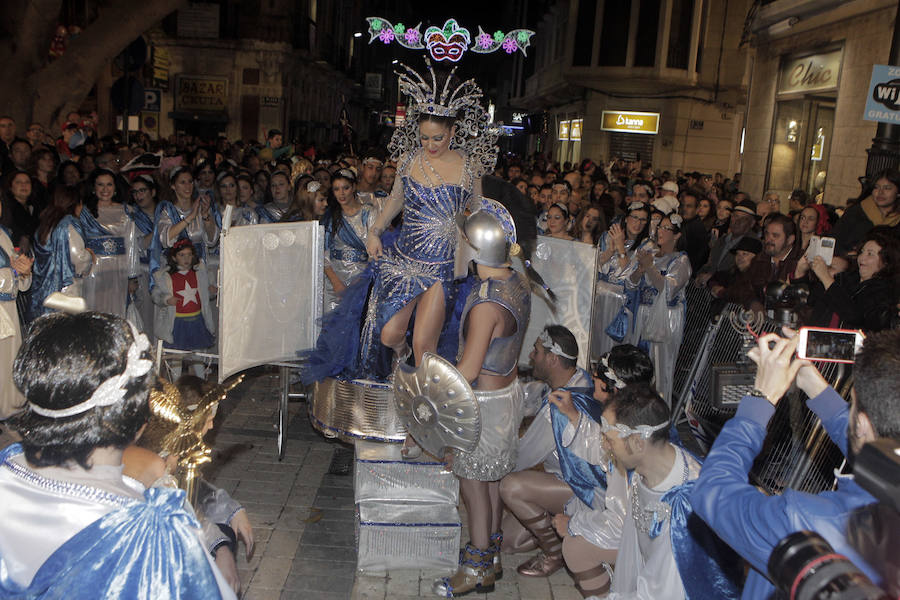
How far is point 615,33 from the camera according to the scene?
25.4 metres

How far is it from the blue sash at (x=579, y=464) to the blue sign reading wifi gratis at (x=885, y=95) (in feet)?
Answer: 15.2

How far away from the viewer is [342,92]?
43.6m

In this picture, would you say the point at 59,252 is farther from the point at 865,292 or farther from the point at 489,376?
the point at 865,292

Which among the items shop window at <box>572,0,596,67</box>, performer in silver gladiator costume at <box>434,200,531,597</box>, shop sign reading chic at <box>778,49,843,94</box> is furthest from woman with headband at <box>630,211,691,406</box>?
shop window at <box>572,0,596,67</box>

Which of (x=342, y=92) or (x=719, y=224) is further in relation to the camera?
(x=342, y=92)

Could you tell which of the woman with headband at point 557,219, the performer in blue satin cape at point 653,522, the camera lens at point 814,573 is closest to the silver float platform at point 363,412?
the performer in blue satin cape at point 653,522

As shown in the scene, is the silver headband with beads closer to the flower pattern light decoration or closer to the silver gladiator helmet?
the silver gladiator helmet

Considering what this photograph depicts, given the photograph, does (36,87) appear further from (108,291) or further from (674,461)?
(674,461)

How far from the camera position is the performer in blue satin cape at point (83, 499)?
5.54 feet

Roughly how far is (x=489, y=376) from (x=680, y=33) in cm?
2294

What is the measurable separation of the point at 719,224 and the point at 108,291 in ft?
22.3

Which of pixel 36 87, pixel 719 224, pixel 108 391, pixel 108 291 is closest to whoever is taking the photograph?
pixel 108 391

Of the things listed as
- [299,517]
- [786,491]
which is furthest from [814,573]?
[299,517]

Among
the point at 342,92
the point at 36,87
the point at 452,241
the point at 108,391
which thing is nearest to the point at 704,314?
the point at 452,241
